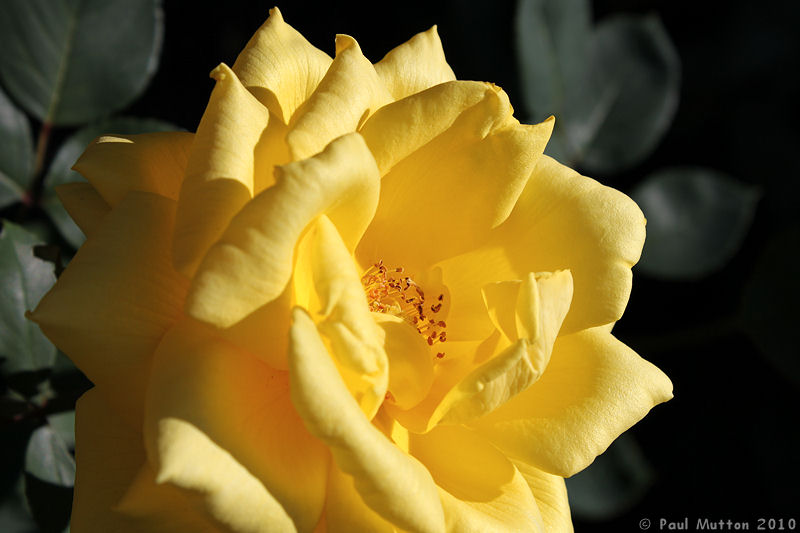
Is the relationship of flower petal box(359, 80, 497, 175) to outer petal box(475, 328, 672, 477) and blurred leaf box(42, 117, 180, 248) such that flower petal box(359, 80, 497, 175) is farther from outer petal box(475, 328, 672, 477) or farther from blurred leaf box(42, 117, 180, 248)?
blurred leaf box(42, 117, 180, 248)

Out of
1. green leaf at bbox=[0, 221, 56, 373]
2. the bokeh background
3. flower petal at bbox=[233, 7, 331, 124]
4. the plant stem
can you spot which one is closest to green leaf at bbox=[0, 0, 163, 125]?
the plant stem

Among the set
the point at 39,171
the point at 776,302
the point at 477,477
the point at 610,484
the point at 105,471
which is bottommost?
the point at 610,484

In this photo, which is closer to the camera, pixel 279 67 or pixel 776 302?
pixel 279 67

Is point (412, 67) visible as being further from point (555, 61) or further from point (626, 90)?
Answer: point (626, 90)

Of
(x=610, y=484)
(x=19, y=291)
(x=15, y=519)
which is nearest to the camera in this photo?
(x=19, y=291)

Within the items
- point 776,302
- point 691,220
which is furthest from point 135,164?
point 776,302

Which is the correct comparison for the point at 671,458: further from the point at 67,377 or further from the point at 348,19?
the point at 67,377

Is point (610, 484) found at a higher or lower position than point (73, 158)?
lower
